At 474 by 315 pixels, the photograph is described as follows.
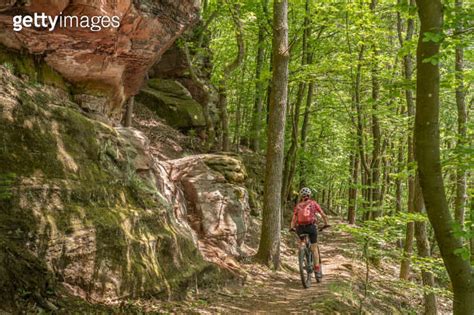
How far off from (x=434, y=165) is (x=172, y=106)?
14.9 meters

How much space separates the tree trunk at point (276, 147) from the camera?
1072cm

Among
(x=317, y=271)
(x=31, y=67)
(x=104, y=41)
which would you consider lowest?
(x=317, y=271)

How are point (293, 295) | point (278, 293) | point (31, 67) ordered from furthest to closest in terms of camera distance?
point (278, 293) < point (293, 295) < point (31, 67)

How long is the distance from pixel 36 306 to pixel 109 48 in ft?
18.8

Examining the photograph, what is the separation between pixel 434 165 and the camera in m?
5.43

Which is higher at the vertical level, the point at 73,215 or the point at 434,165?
the point at 434,165

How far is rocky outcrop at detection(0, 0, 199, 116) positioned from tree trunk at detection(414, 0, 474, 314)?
5404 mm

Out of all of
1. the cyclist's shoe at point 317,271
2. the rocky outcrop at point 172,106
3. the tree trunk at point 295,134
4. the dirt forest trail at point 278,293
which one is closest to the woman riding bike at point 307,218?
the cyclist's shoe at point 317,271

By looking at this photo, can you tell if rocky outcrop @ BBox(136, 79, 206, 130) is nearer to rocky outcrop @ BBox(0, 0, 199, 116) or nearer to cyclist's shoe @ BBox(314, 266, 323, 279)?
rocky outcrop @ BBox(0, 0, 199, 116)

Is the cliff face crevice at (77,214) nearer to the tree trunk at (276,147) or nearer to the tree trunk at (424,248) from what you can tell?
the tree trunk at (276,147)

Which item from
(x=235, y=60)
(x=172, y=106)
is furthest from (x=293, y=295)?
(x=172, y=106)

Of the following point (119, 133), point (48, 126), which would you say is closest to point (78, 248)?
point (48, 126)

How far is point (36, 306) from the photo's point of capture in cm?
423

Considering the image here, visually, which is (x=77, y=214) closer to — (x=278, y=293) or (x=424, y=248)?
(x=278, y=293)
